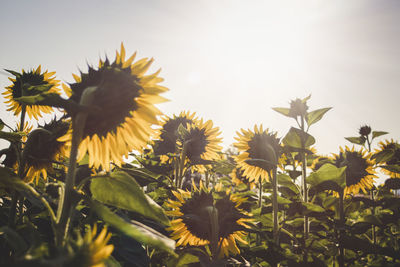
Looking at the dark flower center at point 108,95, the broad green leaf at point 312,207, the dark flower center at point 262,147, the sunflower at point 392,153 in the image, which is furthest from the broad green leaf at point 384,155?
the dark flower center at point 108,95

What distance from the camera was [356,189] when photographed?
3.25 m

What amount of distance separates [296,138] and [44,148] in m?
1.94

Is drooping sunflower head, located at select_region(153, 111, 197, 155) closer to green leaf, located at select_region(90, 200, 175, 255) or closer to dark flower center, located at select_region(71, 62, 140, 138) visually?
dark flower center, located at select_region(71, 62, 140, 138)

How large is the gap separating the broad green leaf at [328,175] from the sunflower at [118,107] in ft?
4.60

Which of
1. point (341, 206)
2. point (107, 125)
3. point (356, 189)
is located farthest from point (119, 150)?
point (356, 189)

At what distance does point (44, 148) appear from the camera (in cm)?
148

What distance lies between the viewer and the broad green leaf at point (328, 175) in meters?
1.85

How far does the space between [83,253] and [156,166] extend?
9.26 feet

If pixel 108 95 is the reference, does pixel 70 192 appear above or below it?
below

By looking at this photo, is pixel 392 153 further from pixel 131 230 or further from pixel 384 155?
pixel 131 230

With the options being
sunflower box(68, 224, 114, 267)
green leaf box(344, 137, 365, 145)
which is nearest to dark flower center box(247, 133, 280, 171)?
sunflower box(68, 224, 114, 267)

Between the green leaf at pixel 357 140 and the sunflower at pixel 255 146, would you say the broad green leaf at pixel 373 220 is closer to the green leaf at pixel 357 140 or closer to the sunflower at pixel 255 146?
the sunflower at pixel 255 146

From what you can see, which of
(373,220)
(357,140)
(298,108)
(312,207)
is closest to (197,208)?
(312,207)

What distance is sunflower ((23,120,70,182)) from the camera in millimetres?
1339
